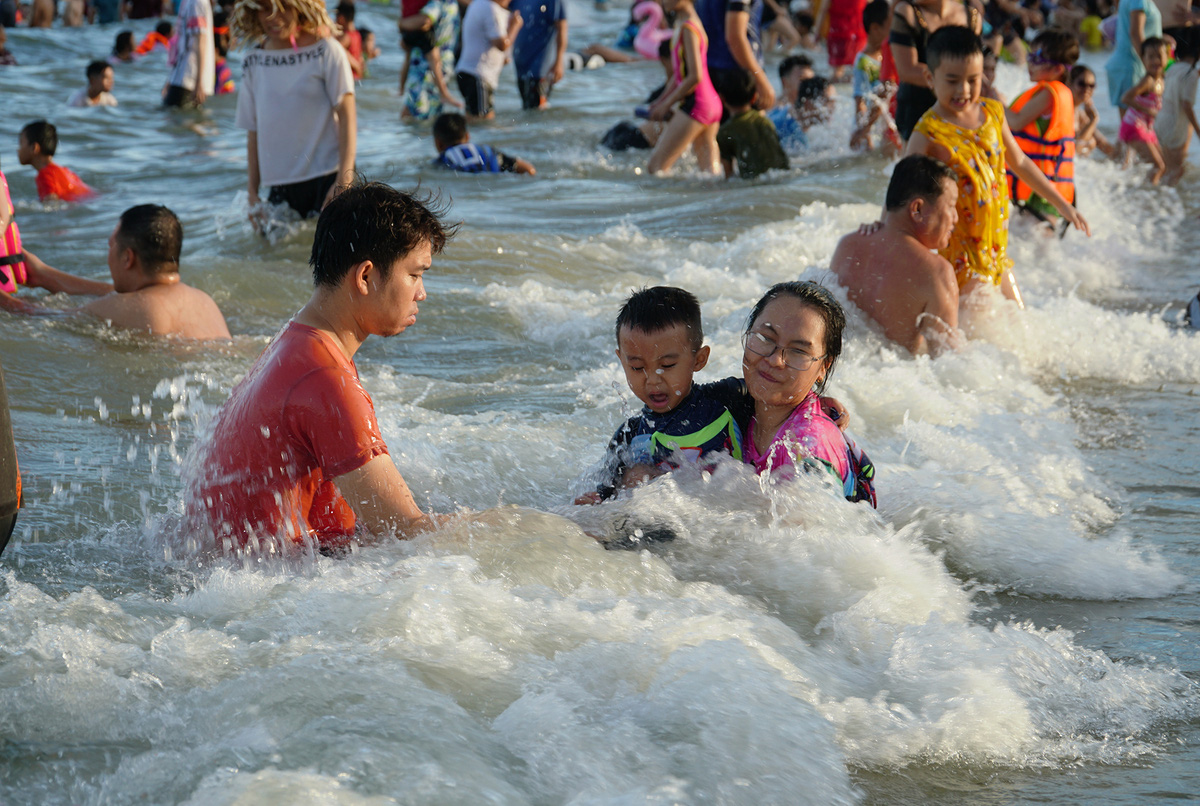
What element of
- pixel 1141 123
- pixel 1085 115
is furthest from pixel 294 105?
pixel 1141 123

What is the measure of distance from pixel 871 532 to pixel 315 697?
1828mm

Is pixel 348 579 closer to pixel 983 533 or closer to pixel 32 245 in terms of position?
pixel 983 533

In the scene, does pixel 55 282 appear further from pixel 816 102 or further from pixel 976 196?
pixel 816 102

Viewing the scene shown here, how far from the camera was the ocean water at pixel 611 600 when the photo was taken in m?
2.54

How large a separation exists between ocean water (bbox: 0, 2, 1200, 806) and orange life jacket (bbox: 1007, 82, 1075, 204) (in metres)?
1.64

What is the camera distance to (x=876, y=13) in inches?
457

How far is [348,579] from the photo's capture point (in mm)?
3146

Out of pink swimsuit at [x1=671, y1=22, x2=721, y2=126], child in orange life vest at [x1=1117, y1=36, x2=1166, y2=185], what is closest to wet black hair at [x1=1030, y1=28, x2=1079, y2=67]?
pink swimsuit at [x1=671, y1=22, x2=721, y2=126]

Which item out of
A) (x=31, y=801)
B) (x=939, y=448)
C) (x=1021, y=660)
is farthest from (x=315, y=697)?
(x=939, y=448)

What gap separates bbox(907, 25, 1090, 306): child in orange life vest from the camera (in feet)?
19.3

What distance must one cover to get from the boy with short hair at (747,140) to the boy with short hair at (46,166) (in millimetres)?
5789

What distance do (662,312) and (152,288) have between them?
11.3 ft

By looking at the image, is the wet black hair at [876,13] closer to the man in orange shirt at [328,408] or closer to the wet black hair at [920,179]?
the wet black hair at [920,179]

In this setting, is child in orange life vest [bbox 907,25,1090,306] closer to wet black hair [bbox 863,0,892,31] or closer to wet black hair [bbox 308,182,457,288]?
wet black hair [bbox 308,182,457,288]
